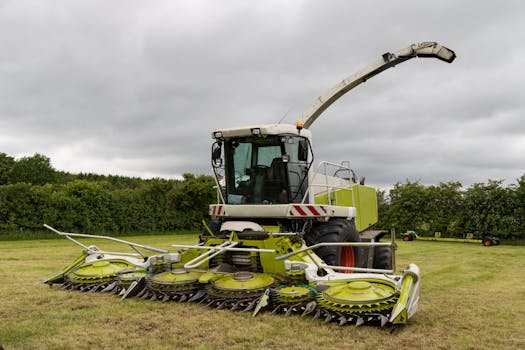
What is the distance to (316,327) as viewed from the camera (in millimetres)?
4359

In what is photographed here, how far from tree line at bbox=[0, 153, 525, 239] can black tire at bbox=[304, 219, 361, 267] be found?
672 inches

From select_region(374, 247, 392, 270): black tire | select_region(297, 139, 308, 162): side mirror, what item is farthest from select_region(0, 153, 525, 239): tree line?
select_region(297, 139, 308, 162): side mirror

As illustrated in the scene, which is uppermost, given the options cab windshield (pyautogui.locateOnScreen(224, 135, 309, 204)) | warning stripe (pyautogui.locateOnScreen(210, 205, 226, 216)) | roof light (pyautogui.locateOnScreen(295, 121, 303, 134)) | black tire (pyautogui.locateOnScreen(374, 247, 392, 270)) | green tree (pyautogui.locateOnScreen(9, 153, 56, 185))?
green tree (pyautogui.locateOnScreen(9, 153, 56, 185))

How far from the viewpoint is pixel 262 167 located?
709 cm

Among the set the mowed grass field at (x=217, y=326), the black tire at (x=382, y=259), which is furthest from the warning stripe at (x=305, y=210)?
the black tire at (x=382, y=259)

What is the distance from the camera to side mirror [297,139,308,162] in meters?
6.63

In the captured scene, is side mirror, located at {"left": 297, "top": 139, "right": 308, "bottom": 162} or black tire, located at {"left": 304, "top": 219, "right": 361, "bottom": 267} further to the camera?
side mirror, located at {"left": 297, "top": 139, "right": 308, "bottom": 162}

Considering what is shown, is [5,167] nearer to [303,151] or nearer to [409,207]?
[409,207]

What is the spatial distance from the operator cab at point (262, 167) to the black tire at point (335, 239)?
1.98 ft

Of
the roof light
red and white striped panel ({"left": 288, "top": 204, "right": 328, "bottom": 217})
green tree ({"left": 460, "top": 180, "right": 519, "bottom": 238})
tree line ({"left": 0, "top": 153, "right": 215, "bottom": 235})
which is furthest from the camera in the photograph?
green tree ({"left": 460, "top": 180, "right": 519, "bottom": 238})

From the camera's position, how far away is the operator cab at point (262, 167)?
6.86 meters

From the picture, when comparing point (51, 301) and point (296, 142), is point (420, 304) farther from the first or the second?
point (51, 301)

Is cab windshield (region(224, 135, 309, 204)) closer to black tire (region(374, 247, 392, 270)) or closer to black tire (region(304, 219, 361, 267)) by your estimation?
black tire (region(304, 219, 361, 267))

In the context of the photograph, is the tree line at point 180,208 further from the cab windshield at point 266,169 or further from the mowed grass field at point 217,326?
the cab windshield at point 266,169
